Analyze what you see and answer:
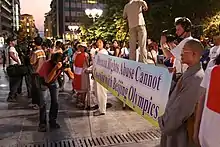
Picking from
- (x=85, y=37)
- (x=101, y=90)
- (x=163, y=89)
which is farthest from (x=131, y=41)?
(x=85, y=37)

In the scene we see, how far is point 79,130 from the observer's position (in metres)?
5.33

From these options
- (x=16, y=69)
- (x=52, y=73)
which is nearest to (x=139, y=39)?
(x=52, y=73)

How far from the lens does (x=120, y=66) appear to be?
454cm

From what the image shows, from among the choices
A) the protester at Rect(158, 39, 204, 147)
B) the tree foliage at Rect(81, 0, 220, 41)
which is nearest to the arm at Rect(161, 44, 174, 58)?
the protester at Rect(158, 39, 204, 147)

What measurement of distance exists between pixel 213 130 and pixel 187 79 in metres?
0.72

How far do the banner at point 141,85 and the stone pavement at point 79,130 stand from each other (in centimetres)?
79

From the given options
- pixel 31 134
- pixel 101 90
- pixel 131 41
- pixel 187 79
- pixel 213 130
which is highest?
pixel 131 41

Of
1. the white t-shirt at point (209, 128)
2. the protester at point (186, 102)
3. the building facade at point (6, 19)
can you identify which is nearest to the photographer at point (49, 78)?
the protester at point (186, 102)

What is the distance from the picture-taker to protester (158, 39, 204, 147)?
2293 mm

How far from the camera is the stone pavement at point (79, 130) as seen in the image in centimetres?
468

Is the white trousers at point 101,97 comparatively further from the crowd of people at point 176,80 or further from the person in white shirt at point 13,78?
the person in white shirt at point 13,78

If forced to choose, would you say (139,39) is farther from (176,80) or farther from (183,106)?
(183,106)

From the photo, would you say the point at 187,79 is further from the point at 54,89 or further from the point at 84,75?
the point at 84,75

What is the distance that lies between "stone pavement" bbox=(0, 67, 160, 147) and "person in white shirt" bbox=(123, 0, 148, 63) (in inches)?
59.3
